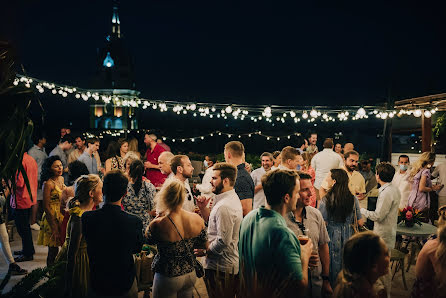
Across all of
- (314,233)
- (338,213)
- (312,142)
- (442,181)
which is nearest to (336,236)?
(338,213)

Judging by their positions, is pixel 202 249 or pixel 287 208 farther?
pixel 202 249

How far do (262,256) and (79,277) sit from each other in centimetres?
161

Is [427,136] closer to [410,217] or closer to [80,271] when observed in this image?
[410,217]

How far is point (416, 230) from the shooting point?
15.4 feet

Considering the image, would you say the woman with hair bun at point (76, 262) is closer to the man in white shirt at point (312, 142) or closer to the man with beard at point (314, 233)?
the man with beard at point (314, 233)

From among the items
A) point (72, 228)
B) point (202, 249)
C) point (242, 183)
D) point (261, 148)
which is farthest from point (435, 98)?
point (261, 148)

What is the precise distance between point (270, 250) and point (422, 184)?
17.2 feet

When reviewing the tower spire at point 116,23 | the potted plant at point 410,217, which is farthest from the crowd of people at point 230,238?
the tower spire at point 116,23

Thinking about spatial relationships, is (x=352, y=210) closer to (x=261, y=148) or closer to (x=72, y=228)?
(x=72, y=228)

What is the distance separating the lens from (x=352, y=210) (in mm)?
3461

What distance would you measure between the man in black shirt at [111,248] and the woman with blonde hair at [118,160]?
290cm

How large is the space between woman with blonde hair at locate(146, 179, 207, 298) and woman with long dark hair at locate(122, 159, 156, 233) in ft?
4.89

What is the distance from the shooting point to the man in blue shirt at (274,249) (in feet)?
6.44

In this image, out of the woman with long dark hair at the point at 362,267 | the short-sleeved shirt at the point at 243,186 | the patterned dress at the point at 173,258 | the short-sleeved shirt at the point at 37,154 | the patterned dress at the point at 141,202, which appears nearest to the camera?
the woman with long dark hair at the point at 362,267
